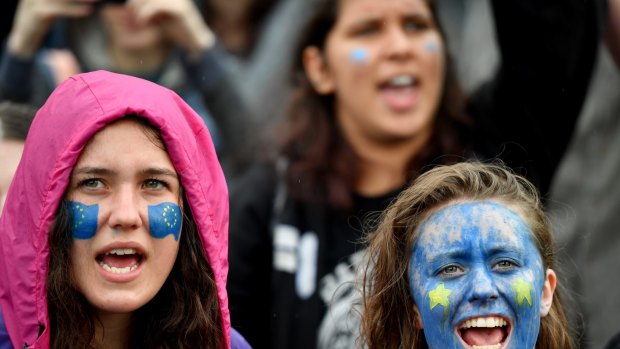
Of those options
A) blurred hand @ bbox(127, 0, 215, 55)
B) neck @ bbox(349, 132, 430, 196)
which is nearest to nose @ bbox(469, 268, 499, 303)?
neck @ bbox(349, 132, 430, 196)

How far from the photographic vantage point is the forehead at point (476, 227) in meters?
3.36

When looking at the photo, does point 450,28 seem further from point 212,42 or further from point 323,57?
point 212,42

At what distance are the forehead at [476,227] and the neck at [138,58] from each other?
2.54 meters

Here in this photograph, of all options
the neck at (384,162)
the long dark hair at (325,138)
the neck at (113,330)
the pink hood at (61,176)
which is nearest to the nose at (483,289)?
the pink hood at (61,176)

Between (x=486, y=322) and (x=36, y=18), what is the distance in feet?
8.71

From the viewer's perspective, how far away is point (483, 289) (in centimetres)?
325

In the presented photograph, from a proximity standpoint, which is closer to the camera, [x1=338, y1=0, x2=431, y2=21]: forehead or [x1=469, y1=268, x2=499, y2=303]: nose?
[x1=469, y1=268, x2=499, y2=303]: nose

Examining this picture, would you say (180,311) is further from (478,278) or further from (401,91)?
(401,91)

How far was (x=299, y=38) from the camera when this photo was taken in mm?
5387

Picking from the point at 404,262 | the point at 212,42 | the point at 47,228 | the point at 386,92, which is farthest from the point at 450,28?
the point at 47,228

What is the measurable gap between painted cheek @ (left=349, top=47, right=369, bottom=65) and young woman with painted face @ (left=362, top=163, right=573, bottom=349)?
142 cm

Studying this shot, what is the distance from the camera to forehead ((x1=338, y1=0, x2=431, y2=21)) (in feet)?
16.6

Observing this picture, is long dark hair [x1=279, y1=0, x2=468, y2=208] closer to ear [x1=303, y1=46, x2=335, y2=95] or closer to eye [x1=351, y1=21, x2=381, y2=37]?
ear [x1=303, y1=46, x2=335, y2=95]

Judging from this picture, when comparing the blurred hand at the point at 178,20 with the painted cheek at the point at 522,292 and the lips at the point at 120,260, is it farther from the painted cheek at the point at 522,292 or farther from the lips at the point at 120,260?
the painted cheek at the point at 522,292
